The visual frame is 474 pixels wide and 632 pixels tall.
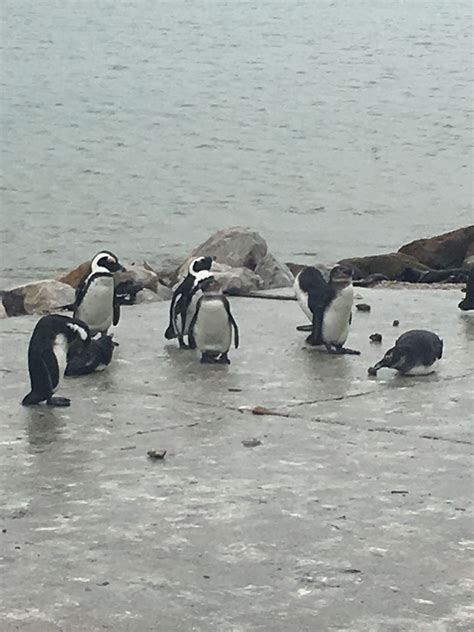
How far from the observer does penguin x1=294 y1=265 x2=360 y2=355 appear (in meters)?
8.84

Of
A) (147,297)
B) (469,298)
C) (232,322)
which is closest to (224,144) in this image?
(147,297)

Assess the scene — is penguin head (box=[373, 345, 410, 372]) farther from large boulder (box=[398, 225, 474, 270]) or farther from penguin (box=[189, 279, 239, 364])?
large boulder (box=[398, 225, 474, 270])

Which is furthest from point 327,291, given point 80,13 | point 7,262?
point 80,13

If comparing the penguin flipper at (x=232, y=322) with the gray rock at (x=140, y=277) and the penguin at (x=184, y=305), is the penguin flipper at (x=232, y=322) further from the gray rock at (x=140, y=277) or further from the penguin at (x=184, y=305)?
the gray rock at (x=140, y=277)

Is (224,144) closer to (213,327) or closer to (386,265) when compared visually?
(386,265)

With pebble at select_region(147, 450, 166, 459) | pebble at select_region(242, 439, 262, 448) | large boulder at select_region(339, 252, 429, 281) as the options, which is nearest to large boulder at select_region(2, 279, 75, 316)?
large boulder at select_region(339, 252, 429, 281)

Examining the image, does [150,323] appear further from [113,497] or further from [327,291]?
Answer: [113,497]

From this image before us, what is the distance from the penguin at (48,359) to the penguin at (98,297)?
4.46 feet

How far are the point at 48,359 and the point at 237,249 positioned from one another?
22.4ft

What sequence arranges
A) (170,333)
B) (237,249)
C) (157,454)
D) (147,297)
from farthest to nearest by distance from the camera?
(237,249), (147,297), (170,333), (157,454)

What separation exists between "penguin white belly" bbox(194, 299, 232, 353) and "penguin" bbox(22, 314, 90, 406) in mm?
1099

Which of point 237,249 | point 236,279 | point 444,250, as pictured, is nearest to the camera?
point 236,279

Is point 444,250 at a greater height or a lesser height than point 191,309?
lesser

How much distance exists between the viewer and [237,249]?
46.2 ft
